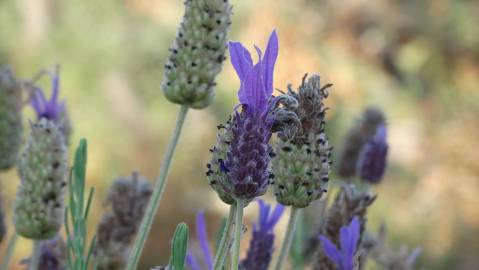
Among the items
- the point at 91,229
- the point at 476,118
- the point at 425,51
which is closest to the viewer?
the point at 91,229

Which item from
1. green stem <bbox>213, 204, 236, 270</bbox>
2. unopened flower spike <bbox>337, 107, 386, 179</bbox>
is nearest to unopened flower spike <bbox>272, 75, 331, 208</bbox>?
green stem <bbox>213, 204, 236, 270</bbox>

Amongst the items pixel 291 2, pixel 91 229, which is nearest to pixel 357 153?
pixel 91 229

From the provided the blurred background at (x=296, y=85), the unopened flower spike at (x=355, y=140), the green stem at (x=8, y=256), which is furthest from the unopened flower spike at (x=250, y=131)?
the blurred background at (x=296, y=85)

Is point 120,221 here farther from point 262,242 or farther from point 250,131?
point 250,131

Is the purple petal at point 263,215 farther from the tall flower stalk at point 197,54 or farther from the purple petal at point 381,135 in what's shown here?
the purple petal at point 381,135

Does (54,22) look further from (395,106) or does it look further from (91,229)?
(395,106)

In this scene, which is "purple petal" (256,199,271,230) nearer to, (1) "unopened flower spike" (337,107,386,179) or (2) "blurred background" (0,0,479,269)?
(1) "unopened flower spike" (337,107,386,179)
